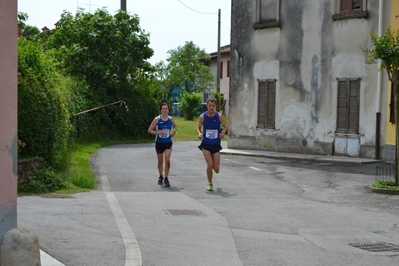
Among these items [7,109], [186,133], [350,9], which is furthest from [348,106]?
[186,133]

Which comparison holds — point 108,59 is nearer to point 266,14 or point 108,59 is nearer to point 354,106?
point 266,14

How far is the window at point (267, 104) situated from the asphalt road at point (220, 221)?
24.0 ft

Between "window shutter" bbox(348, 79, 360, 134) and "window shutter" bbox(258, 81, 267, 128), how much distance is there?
3.72m

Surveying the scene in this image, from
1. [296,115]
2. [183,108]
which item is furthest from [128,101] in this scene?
[183,108]

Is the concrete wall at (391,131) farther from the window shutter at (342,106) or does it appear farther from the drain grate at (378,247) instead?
the drain grate at (378,247)

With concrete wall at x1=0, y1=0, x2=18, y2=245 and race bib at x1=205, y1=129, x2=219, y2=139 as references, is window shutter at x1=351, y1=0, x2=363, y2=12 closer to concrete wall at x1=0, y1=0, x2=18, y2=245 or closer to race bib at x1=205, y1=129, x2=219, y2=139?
race bib at x1=205, y1=129, x2=219, y2=139

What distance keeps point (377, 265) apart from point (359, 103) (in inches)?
541

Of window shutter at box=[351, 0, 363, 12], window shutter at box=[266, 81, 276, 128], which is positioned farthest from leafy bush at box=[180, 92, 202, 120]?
window shutter at box=[351, 0, 363, 12]

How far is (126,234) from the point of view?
8.53 meters

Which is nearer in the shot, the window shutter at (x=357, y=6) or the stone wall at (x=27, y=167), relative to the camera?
the stone wall at (x=27, y=167)

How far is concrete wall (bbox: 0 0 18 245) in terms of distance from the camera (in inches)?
243

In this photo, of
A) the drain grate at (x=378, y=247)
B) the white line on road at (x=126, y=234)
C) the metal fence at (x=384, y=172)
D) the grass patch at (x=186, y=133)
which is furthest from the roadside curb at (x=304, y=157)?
the drain grate at (x=378, y=247)

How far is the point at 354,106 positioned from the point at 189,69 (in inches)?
1794

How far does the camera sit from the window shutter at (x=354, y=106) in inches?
809
